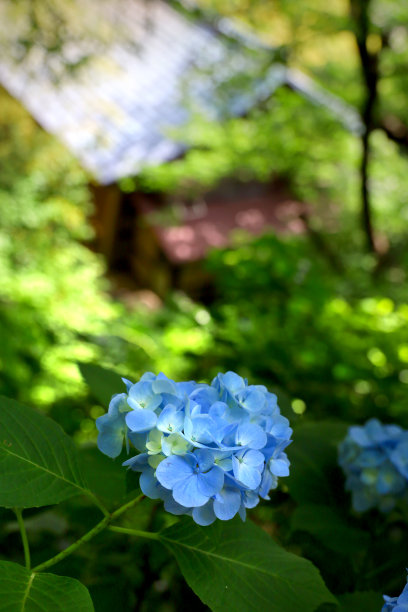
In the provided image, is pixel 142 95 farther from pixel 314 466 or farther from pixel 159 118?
pixel 314 466

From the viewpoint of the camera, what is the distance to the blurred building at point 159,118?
5.62 meters

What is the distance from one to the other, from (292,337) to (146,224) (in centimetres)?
604

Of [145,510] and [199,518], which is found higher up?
[199,518]

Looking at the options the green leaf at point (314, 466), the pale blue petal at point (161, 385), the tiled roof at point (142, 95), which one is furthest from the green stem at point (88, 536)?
the tiled roof at point (142, 95)

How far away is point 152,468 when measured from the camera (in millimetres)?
650

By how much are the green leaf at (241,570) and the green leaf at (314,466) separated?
254 mm

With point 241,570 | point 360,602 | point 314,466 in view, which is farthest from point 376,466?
point 241,570

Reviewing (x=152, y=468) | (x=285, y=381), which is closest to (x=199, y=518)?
(x=152, y=468)

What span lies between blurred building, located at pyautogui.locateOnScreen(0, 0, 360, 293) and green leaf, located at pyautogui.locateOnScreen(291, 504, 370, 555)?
434 cm

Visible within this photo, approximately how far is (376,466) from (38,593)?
0.57 meters

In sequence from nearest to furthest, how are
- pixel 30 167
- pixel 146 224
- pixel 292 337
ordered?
pixel 292 337, pixel 30 167, pixel 146 224

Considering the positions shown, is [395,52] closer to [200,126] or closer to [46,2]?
[200,126]

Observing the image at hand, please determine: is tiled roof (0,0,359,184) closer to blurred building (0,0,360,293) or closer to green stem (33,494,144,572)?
blurred building (0,0,360,293)

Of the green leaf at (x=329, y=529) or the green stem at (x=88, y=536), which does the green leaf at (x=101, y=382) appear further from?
the green leaf at (x=329, y=529)
